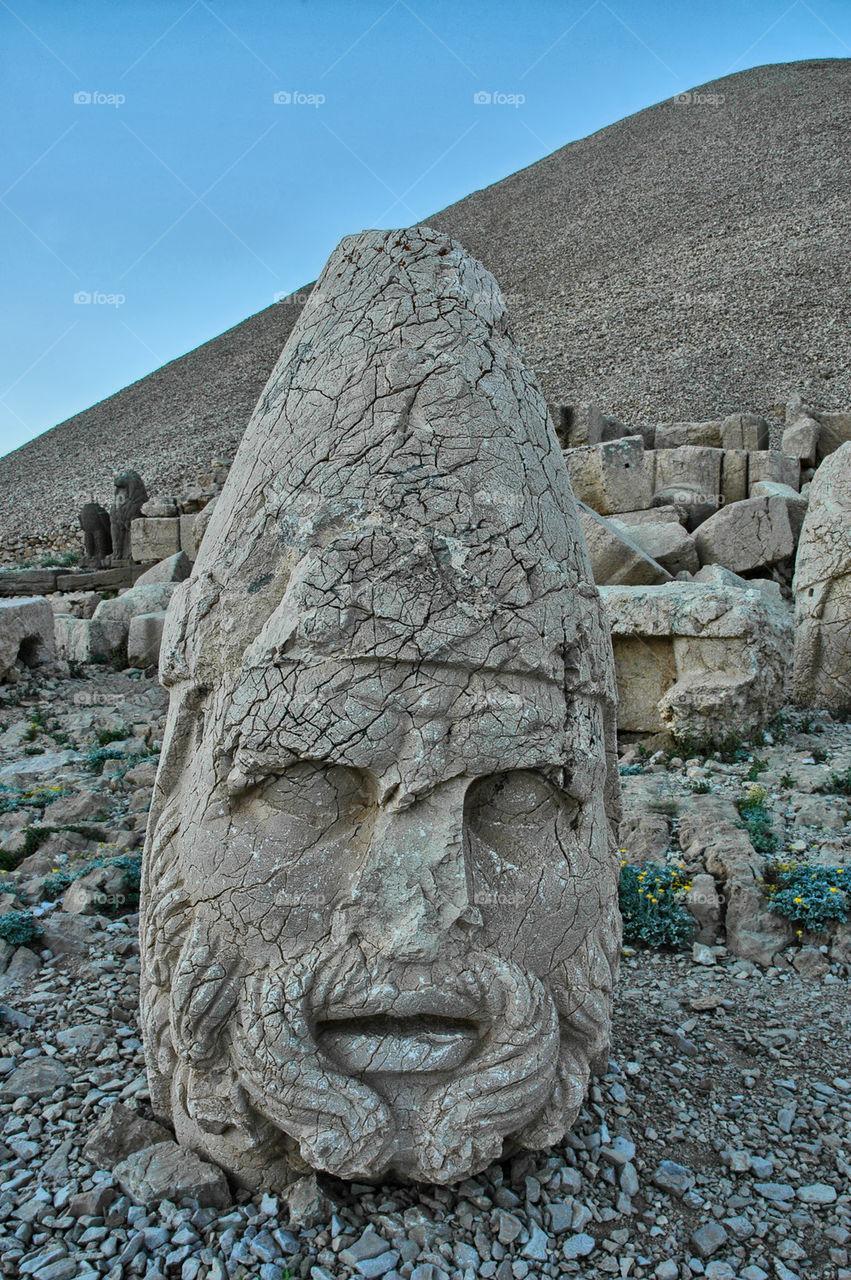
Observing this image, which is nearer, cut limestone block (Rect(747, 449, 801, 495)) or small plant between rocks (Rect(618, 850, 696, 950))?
small plant between rocks (Rect(618, 850, 696, 950))

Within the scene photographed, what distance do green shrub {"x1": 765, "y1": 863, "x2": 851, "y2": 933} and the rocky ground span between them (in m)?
0.10

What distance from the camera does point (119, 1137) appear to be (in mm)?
2311

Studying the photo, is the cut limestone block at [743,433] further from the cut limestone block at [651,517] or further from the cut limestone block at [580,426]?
the cut limestone block at [651,517]

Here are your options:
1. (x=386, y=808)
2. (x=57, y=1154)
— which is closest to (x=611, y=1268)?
(x=386, y=808)

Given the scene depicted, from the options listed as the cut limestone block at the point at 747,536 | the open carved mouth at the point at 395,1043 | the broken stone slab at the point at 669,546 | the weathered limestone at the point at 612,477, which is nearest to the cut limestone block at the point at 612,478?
the weathered limestone at the point at 612,477

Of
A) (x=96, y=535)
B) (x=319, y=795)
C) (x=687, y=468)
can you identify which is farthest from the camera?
(x=96, y=535)

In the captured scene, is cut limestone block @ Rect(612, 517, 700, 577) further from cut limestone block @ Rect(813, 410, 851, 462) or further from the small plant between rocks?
cut limestone block @ Rect(813, 410, 851, 462)

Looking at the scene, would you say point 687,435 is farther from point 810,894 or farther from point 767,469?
point 810,894

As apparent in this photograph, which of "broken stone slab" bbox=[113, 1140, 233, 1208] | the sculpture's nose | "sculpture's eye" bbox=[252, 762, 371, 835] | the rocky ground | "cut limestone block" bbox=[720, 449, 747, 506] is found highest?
"cut limestone block" bbox=[720, 449, 747, 506]

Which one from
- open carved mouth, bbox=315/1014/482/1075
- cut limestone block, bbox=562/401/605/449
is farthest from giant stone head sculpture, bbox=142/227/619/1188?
cut limestone block, bbox=562/401/605/449

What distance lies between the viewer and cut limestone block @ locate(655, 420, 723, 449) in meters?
15.6

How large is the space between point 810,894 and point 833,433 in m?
15.8

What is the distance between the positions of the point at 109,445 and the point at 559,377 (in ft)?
79.7
